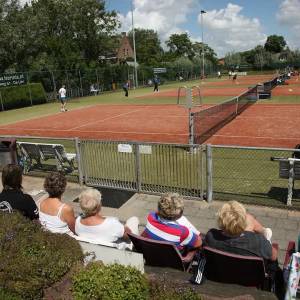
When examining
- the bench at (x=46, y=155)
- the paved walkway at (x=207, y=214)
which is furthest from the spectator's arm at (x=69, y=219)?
the bench at (x=46, y=155)

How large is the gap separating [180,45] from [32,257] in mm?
141172

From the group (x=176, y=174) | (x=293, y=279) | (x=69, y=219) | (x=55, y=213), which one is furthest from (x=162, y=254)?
(x=176, y=174)

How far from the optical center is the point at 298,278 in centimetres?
391

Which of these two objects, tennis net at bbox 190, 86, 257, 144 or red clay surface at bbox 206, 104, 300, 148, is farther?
red clay surface at bbox 206, 104, 300, 148

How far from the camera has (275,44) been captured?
162 meters

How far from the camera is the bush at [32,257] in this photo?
3832mm

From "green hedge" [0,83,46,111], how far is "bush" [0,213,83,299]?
31085mm

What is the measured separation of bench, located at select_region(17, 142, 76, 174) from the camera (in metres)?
10.8

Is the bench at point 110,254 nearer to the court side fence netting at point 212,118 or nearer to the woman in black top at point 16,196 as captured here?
the woman in black top at point 16,196

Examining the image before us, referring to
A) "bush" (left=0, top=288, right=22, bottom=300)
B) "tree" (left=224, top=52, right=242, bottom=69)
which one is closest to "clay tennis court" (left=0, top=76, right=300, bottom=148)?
"bush" (left=0, top=288, right=22, bottom=300)

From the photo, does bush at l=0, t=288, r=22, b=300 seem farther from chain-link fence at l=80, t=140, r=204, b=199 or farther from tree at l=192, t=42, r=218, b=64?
tree at l=192, t=42, r=218, b=64

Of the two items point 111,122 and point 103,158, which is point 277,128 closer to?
point 111,122

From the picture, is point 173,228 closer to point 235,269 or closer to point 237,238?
point 237,238

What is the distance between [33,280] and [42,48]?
48.2m
